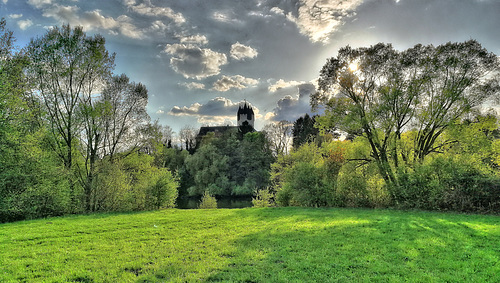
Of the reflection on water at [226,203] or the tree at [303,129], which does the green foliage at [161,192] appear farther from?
the tree at [303,129]

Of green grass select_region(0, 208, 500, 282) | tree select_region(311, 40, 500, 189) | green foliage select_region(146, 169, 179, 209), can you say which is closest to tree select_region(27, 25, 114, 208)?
green foliage select_region(146, 169, 179, 209)

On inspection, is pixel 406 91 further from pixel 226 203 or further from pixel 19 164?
pixel 226 203

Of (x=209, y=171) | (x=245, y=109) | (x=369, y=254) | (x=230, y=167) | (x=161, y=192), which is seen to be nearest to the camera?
(x=369, y=254)

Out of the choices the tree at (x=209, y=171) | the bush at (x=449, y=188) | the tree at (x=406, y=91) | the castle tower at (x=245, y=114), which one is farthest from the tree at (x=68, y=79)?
the castle tower at (x=245, y=114)

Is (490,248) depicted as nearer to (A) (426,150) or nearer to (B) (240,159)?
(A) (426,150)

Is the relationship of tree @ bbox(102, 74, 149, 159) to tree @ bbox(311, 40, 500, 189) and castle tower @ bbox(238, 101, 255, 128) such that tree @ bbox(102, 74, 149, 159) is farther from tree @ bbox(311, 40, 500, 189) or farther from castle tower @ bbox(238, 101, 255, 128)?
castle tower @ bbox(238, 101, 255, 128)

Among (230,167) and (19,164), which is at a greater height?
(19,164)

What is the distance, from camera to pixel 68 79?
16.7 meters

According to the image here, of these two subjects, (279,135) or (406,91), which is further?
(279,135)

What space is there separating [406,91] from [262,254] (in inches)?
629

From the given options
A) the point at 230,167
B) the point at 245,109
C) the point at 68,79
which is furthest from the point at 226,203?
the point at 245,109

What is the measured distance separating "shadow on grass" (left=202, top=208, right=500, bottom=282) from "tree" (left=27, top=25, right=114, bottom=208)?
50.1 ft

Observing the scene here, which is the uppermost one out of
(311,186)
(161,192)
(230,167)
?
(230,167)

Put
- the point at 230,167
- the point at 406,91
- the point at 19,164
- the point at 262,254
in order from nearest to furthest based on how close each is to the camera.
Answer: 1. the point at 262,254
2. the point at 19,164
3. the point at 406,91
4. the point at 230,167
